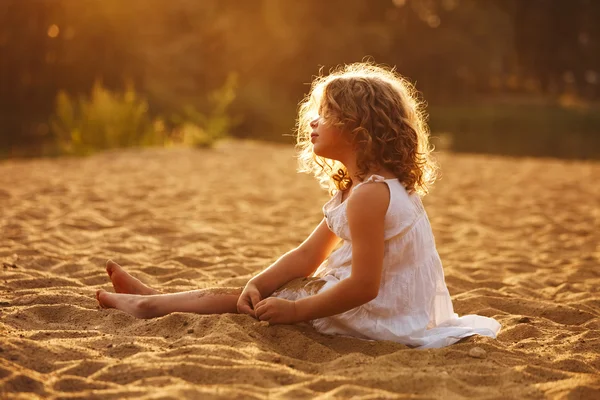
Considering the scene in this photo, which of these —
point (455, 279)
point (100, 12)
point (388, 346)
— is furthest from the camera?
point (100, 12)

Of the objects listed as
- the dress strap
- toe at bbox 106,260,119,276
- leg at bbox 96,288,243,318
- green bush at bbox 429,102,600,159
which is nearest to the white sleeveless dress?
the dress strap

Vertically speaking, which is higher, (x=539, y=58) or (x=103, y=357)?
(x=539, y=58)

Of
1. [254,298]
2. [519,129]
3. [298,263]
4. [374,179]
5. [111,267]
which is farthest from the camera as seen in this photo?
[519,129]

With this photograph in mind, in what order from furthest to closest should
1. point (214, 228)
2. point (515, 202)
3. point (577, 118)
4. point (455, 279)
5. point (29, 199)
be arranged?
point (577, 118) → point (515, 202) → point (29, 199) → point (214, 228) → point (455, 279)

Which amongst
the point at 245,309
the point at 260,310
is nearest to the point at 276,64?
the point at 245,309

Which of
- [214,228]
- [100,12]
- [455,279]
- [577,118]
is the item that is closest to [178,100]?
[100,12]

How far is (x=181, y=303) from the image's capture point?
119 inches

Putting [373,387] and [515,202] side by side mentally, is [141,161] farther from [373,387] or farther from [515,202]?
[373,387]

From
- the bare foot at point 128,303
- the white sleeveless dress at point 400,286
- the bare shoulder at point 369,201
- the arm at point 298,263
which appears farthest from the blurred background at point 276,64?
the bare shoulder at point 369,201

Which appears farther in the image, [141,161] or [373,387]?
[141,161]

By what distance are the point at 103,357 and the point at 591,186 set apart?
783cm

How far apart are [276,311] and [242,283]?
3.13 ft

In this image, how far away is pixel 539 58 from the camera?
3662cm

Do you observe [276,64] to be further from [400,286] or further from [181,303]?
[400,286]
